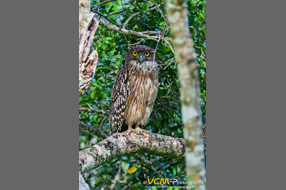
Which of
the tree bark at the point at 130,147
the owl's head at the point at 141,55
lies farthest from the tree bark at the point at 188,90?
the owl's head at the point at 141,55

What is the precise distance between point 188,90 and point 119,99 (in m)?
1.80

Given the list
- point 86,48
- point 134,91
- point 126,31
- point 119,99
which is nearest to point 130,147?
point 119,99

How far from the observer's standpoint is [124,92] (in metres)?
7.03

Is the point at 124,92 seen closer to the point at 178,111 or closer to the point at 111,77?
the point at 111,77

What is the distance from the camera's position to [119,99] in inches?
277

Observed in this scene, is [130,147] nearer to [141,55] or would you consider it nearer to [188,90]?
[141,55]

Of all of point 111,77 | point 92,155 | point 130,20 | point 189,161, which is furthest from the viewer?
point 111,77

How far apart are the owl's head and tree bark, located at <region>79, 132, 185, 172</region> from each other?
115 cm

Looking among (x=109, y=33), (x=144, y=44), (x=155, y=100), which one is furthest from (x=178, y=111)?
Result: (x=109, y=33)

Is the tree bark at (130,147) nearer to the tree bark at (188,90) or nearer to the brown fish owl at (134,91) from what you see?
the brown fish owl at (134,91)

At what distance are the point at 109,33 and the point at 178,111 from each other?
1.63 m

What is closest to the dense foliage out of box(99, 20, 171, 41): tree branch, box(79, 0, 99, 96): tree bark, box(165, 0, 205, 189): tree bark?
box(99, 20, 171, 41): tree branch

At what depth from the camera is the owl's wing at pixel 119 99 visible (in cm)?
699

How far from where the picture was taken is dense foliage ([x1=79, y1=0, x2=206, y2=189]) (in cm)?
644
